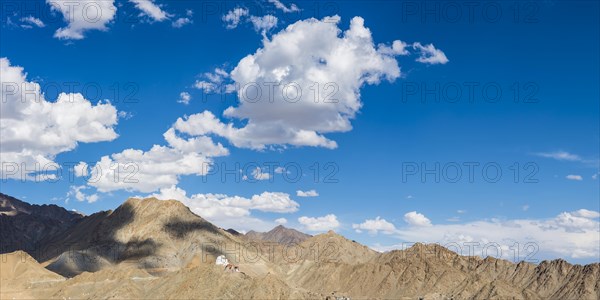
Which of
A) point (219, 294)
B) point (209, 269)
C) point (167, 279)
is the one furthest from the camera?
point (167, 279)

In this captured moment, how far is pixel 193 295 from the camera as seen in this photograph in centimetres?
13475

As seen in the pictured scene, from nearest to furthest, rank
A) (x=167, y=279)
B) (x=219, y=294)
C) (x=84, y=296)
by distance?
(x=219, y=294) → (x=167, y=279) → (x=84, y=296)

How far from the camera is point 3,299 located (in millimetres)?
170750

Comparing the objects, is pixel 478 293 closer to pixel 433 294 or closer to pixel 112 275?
pixel 433 294

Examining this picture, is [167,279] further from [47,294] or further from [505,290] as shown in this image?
[505,290]

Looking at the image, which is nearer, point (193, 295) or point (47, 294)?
point (193, 295)

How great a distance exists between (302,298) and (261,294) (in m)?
13.4

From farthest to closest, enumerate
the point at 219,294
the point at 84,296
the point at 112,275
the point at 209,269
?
the point at 112,275
the point at 84,296
the point at 209,269
the point at 219,294

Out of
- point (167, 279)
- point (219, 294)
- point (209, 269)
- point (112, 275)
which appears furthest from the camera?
point (112, 275)

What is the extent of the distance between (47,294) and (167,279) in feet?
141

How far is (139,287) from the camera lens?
160 m

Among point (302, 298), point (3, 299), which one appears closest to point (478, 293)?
point (302, 298)

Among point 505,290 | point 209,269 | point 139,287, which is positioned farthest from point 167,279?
point 505,290

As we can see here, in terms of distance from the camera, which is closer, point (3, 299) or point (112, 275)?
point (3, 299)
